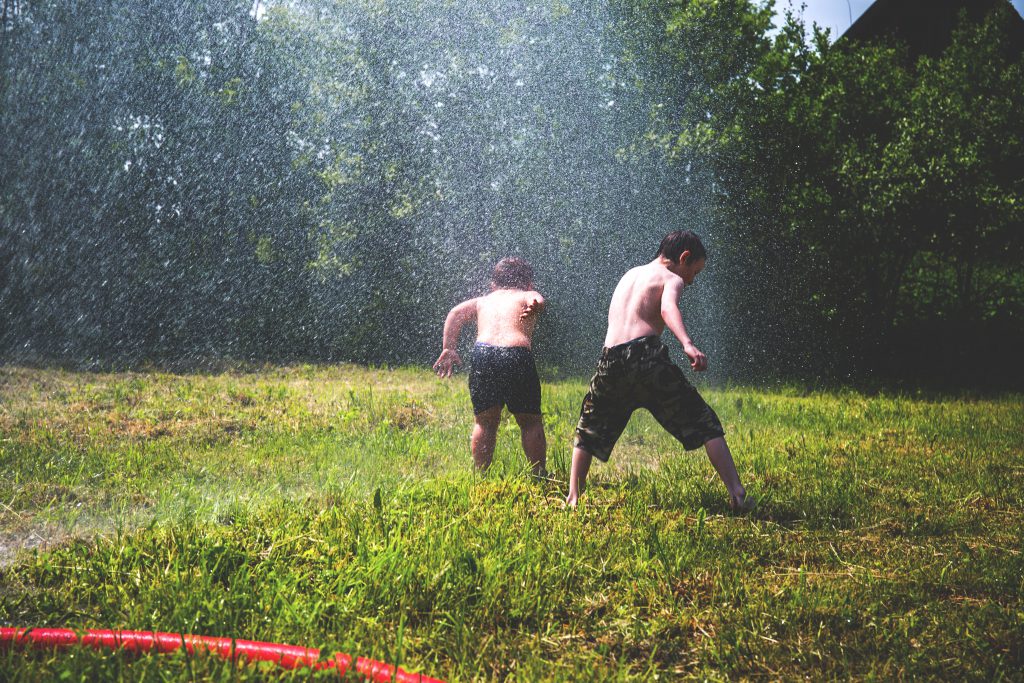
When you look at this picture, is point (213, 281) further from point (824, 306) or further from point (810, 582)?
point (810, 582)

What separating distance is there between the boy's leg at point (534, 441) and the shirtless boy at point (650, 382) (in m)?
0.43

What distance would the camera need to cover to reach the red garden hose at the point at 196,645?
6.46 feet

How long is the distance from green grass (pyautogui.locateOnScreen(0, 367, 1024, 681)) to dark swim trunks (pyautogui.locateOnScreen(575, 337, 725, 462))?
1.10ft

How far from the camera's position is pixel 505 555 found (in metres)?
2.90

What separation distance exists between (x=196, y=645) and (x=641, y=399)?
2335 millimetres

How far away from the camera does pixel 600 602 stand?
2.64 metres

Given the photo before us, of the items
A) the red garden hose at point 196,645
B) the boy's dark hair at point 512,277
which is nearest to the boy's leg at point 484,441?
the boy's dark hair at point 512,277

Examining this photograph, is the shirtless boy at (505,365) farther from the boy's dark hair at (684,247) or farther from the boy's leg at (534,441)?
the boy's dark hair at (684,247)

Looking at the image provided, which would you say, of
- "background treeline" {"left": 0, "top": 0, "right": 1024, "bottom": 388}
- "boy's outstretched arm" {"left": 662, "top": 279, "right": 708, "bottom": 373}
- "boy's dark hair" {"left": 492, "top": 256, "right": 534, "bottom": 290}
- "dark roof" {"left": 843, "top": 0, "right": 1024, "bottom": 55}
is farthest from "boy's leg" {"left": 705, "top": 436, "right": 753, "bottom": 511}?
"dark roof" {"left": 843, "top": 0, "right": 1024, "bottom": 55}

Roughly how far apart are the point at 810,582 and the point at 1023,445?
4.16 m

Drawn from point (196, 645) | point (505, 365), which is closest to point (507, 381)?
point (505, 365)

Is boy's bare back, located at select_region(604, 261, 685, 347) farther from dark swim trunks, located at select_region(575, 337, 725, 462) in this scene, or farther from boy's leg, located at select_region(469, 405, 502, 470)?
boy's leg, located at select_region(469, 405, 502, 470)

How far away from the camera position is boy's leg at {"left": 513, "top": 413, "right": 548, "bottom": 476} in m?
4.27

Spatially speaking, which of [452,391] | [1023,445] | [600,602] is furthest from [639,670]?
[452,391]
